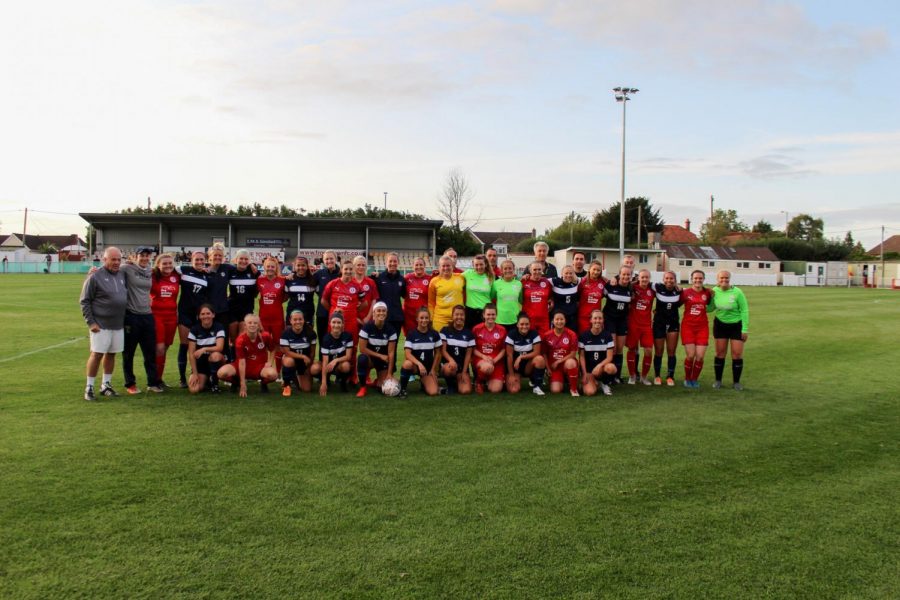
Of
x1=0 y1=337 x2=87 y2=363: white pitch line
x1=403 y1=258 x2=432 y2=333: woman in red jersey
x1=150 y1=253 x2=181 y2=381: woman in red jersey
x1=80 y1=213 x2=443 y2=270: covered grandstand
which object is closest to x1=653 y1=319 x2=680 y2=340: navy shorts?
x1=403 y1=258 x2=432 y2=333: woman in red jersey

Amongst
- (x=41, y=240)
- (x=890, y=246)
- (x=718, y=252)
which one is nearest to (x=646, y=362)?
(x=718, y=252)

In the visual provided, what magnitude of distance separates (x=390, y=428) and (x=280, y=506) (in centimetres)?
190

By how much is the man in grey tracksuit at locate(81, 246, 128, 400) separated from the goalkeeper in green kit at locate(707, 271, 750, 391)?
23.1ft

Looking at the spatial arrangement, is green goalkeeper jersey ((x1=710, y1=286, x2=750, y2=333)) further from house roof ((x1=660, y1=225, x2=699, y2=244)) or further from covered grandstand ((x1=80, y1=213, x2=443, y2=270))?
house roof ((x1=660, y1=225, x2=699, y2=244))

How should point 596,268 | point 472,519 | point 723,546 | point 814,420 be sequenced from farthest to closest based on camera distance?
point 596,268 → point 814,420 → point 472,519 → point 723,546

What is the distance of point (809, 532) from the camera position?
3592mm

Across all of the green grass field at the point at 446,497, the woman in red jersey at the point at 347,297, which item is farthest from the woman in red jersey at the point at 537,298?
the woman in red jersey at the point at 347,297

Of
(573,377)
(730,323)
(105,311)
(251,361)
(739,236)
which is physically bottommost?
(573,377)

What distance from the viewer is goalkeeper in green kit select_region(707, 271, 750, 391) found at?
7836mm

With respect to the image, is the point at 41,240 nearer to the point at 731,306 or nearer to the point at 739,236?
the point at 739,236

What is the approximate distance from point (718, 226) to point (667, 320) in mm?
79359

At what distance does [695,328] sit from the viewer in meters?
8.05

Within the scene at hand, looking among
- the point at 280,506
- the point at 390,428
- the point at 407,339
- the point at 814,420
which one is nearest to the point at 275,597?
the point at 280,506

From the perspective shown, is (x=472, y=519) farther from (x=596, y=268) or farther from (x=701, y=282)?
(x=701, y=282)
